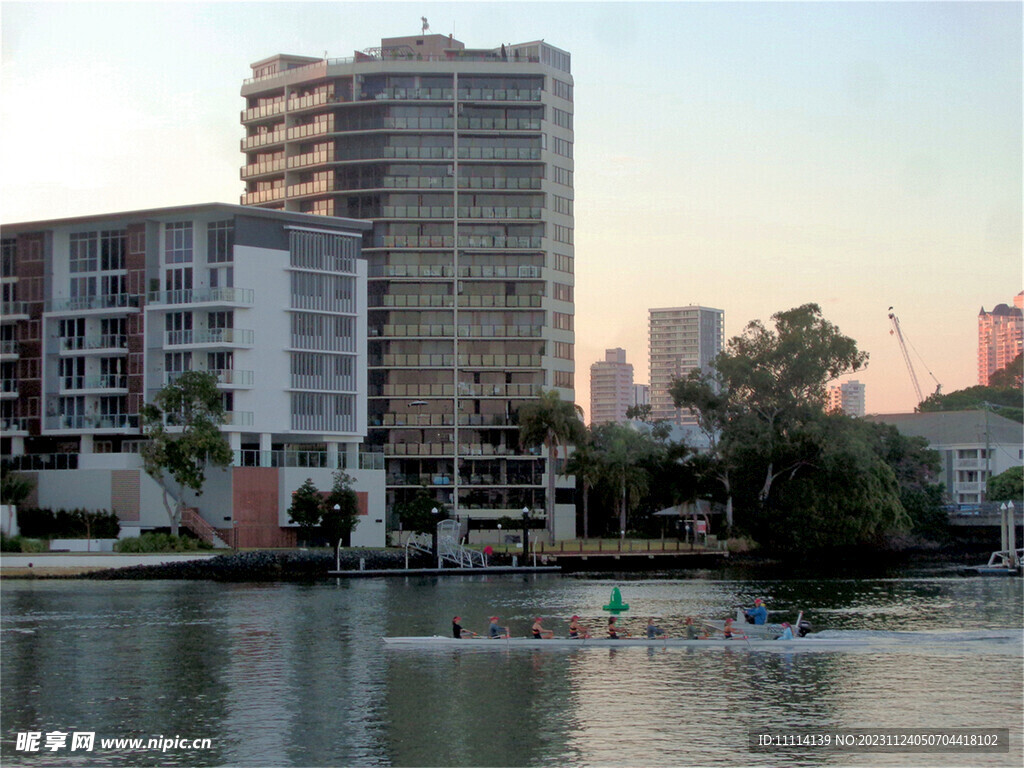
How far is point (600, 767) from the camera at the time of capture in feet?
120

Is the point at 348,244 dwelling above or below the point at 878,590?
above

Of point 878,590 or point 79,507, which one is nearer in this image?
point 878,590

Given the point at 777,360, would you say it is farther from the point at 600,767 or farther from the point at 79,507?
the point at 600,767

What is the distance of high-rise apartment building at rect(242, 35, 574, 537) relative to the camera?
459 ft

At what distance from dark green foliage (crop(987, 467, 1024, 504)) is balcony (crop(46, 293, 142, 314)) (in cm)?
8808

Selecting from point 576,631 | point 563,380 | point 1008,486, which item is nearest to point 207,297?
point 563,380

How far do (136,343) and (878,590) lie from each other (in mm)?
59742

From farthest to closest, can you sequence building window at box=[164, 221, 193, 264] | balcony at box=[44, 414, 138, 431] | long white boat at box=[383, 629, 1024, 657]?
balcony at box=[44, 414, 138, 431]
building window at box=[164, 221, 193, 264]
long white boat at box=[383, 629, 1024, 657]

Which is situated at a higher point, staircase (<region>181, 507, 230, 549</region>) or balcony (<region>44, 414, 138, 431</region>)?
balcony (<region>44, 414, 138, 431</region>)

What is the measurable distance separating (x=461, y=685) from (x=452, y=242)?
95925 mm

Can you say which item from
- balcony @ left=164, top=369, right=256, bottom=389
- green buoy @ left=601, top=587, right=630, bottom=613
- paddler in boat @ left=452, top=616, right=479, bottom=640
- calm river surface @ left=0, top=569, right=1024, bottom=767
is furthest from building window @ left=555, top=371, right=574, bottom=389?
paddler in boat @ left=452, top=616, right=479, bottom=640

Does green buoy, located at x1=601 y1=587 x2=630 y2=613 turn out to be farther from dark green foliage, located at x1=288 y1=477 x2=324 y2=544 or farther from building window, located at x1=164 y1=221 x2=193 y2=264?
building window, located at x1=164 y1=221 x2=193 y2=264

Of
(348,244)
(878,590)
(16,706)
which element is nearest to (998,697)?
(16,706)

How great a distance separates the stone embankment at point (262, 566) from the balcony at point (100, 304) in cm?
2454
